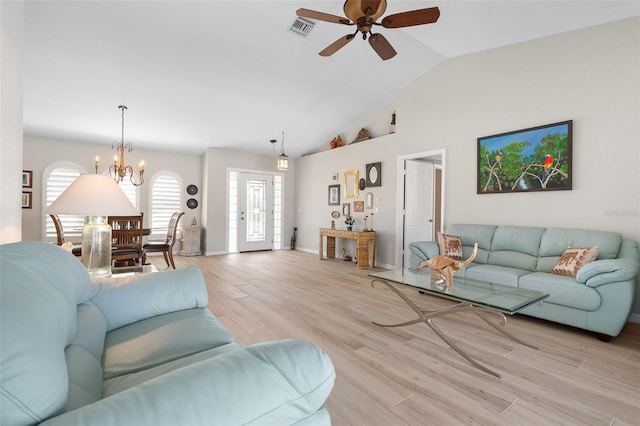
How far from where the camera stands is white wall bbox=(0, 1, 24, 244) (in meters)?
1.60

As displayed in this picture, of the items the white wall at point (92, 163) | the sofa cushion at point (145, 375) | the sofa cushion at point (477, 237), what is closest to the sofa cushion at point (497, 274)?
the sofa cushion at point (477, 237)

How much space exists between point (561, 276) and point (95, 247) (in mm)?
4097

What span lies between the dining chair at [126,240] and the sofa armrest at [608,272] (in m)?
4.97

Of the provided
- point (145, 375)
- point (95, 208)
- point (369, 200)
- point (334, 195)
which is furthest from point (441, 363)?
point (334, 195)

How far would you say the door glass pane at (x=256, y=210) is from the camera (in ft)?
24.9

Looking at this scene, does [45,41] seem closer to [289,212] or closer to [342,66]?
[342,66]

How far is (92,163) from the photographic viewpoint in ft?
20.5

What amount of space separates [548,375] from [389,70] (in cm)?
440

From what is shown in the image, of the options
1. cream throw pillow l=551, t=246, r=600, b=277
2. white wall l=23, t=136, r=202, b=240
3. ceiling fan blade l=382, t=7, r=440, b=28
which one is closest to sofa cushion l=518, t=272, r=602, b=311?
cream throw pillow l=551, t=246, r=600, b=277

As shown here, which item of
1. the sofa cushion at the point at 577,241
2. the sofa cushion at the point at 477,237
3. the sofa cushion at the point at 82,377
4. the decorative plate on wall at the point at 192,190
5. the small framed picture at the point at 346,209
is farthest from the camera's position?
Answer: the decorative plate on wall at the point at 192,190

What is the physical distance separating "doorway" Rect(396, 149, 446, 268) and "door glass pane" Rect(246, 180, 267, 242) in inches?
150

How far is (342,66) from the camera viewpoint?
A: 4.48 meters

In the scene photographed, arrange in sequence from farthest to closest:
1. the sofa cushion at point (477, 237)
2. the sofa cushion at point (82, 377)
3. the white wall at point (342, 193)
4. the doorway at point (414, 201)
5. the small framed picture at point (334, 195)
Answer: the small framed picture at point (334, 195)
the white wall at point (342, 193)
the doorway at point (414, 201)
the sofa cushion at point (477, 237)
the sofa cushion at point (82, 377)

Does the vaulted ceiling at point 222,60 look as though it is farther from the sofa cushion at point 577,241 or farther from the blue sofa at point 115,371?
the blue sofa at point 115,371
